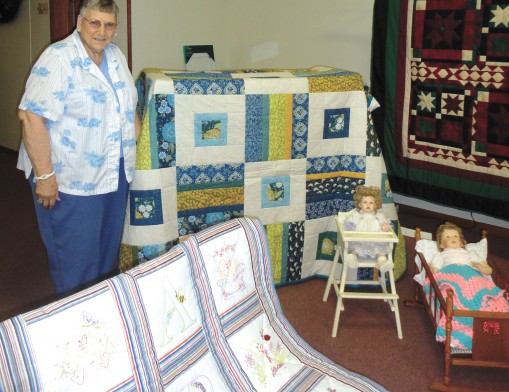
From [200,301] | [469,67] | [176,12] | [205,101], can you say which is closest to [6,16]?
[176,12]

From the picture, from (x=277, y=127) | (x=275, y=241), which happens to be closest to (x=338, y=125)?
(x=277, y=127)

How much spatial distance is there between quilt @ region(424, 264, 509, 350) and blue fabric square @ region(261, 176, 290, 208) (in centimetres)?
72

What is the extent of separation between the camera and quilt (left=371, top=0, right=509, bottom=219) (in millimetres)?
3277

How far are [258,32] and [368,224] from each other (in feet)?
→ 8.17

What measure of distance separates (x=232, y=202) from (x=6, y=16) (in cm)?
332

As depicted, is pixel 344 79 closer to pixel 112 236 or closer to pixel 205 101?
pixel 205 101

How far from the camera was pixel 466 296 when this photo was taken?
95.3 inches

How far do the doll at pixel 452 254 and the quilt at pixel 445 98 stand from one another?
0.84 m

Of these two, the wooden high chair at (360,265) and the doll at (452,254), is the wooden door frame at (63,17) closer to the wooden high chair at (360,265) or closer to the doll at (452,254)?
the wooden high chair at (360,265)

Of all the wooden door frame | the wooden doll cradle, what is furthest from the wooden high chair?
the wooden door frame

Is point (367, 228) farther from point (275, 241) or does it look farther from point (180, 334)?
point (180, 334)

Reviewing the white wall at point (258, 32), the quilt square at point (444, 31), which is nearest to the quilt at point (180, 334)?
the quilt square at point (444, 31)

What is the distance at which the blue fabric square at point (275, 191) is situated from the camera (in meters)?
2.77

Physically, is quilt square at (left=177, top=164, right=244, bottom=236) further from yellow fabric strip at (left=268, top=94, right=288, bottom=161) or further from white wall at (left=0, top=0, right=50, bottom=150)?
white wall at (left=0, top=0, right=50, bottom=150)
